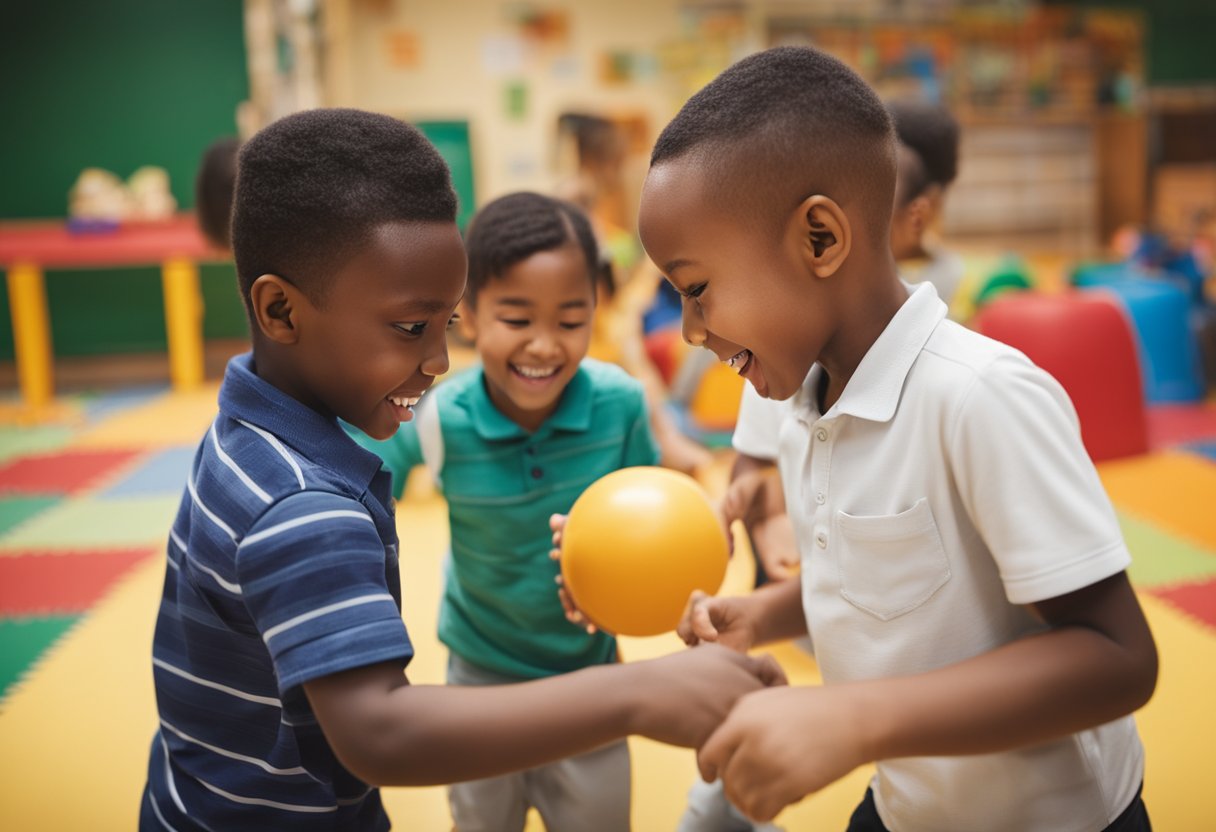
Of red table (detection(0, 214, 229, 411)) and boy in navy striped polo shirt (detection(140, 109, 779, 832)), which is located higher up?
boy in navy striped polo shirt (detection(140, 109, 779, 832))

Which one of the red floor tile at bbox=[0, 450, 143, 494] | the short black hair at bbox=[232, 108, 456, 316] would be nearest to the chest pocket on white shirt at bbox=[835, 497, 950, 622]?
the short black hair at bbox=[232, 108, 456, 316]

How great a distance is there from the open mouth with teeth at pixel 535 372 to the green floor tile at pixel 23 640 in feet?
5.60

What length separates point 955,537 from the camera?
1.02 meters

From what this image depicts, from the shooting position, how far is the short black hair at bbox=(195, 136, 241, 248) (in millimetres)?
2898

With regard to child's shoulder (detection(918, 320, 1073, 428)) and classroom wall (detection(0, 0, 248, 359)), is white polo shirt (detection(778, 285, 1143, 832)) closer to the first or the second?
child's shoulder (detection(918, 320, 1073, 428))

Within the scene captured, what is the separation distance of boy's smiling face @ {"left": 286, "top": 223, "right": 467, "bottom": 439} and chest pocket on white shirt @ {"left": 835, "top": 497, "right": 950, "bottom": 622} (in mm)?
499

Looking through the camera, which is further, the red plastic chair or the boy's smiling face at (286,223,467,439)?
the red plastic chair

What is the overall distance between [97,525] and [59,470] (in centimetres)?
101

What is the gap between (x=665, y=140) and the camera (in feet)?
3.58

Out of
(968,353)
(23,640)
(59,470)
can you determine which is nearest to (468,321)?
(968,353)

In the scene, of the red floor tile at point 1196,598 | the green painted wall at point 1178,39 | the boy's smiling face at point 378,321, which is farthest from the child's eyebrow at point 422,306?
the green painted wall at point 1178,39

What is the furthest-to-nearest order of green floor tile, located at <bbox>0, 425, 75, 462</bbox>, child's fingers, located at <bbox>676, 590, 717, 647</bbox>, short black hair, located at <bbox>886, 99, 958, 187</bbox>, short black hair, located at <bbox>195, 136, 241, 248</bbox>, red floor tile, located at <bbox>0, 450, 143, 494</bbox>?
green floor tile, located at <bbox>0, 425, 75, 462</bbox>
red floor tile, located at <bbox>0, 450, 143, 494</bbox>
short black hair, located at <bbox>195, 136, 241, 248</bbox>
short black hair, located at <bbox>886, 99, 958, 187</bbox>
child's fingers, located at <bbox>676, 590, 717, 647</bbox>

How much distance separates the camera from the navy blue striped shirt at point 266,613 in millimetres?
874

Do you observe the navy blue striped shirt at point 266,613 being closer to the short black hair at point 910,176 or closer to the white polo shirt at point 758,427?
the white polo shirt at point 758,427
